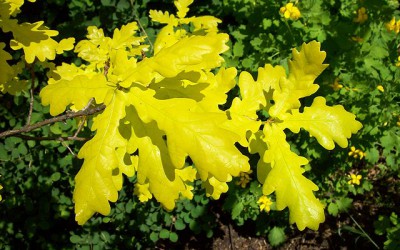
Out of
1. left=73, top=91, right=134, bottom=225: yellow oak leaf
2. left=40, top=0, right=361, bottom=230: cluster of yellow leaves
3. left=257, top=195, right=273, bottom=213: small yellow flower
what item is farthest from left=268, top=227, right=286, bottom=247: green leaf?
left=73, top=91, right=134, bottom=225: yellow oak leaf

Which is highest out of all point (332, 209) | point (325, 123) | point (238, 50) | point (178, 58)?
point (178, 58)

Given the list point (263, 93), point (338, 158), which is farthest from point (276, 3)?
point (263, 93)

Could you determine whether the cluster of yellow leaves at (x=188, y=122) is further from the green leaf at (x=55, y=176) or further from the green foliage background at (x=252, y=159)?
the green leaf at (x=55, y=176)

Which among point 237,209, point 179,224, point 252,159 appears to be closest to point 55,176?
point 179,224

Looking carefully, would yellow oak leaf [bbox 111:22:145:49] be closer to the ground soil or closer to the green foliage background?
the green foliage background

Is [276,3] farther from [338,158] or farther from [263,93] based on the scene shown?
[263,93]

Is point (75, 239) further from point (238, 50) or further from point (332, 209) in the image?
point (332, 209)
